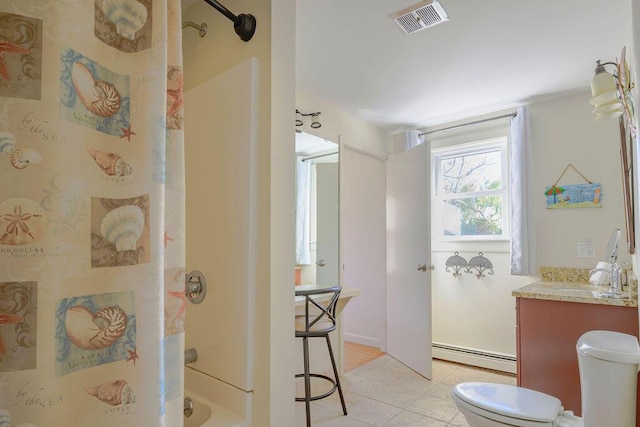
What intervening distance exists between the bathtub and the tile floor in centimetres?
119

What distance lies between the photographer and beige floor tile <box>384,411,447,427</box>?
2.32 metres

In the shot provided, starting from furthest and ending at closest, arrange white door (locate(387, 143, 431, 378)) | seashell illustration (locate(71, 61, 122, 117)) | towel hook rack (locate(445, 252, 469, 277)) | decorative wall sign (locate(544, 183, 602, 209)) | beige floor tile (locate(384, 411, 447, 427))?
1. towel hook rack (locate(445, 252, 469, 277))
2. white door (locate(387, 143, 431, 378))
3. decorative wall sign (locate(544, 183, 602, 209))
4. beige floor tile (locate(384, 411, 447, 427))
5. seashell illustration (locate(71, 61, 122, 117))

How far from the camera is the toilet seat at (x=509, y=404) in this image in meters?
1.48

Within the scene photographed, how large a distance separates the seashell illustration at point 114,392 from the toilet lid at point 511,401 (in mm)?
1431

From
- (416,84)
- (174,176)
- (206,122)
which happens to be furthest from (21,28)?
(416,84)

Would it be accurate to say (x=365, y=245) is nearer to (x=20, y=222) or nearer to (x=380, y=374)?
(x=380, y=374)

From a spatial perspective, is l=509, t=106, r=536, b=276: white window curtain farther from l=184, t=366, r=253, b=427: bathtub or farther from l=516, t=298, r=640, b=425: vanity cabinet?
l=184, t=366, r=253, b=427: bathtub

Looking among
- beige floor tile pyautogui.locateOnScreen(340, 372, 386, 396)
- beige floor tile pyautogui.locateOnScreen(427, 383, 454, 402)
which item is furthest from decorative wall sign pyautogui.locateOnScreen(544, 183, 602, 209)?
beige floor tile pyautogui.locateOnScreen(340, 372, 386, 396)

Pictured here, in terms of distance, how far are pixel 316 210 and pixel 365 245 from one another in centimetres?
118

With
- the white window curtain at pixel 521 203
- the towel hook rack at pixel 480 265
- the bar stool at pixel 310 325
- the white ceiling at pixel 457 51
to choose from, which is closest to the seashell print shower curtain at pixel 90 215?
the white ceiling at pixel 457 51

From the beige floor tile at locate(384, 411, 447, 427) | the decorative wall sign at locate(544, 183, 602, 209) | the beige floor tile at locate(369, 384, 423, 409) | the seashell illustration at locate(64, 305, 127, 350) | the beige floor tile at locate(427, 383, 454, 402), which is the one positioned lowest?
the beige floor tile at locate(427, 383, 454, 402)

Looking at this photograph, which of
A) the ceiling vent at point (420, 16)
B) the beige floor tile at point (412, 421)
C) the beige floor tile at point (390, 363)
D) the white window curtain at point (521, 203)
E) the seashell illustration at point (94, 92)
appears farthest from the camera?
the beige floor tile at point (390, 363)

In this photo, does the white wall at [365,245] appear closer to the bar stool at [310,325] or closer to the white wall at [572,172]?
the white wall at [572,172]

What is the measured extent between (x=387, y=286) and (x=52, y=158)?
11.3 feet
